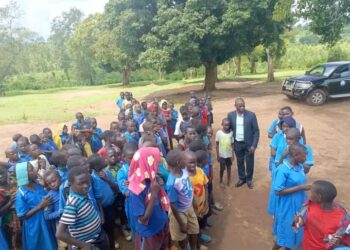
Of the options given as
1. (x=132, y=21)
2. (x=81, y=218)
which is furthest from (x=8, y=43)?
(x=81, y=218)

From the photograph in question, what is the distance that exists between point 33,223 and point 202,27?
12992 millimetres

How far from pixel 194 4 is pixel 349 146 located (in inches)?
382

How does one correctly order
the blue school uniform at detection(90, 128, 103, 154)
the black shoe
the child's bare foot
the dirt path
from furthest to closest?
1. the blue school uniform at detection(90, 128, 103, 154)
2. the black shoe
3. the child's bare foot
4. the dirt path

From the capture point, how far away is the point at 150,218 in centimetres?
312

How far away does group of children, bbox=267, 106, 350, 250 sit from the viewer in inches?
112

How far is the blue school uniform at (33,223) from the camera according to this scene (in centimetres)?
344

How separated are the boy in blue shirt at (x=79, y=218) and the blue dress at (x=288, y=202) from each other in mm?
1869

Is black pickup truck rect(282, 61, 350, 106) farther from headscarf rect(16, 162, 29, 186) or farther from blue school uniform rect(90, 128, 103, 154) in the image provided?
headscarf rect(16, 162, 29, 186)

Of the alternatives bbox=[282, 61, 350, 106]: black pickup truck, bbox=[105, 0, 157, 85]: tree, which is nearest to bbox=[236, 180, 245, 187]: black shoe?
bbox=[282, 61, 350, 106]: black pickup truck

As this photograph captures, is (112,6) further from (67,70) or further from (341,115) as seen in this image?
(67,70)

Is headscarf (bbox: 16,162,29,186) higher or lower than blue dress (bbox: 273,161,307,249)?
higher

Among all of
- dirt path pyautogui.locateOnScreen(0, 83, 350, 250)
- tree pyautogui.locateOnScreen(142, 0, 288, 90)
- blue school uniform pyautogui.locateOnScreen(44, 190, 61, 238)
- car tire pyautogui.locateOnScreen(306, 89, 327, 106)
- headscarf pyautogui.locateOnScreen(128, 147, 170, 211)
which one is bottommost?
dirt path pyautogui.locateOnScreen(0, 83, 350, 250)

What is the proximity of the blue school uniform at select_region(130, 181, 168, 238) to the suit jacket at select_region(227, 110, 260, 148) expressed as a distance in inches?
117

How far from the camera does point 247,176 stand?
616 centimetres
